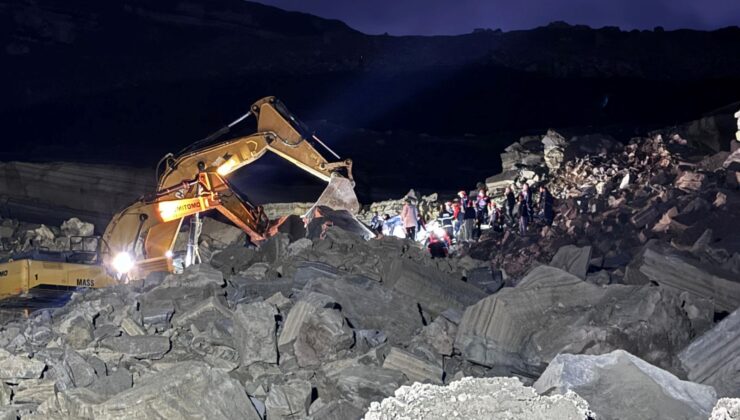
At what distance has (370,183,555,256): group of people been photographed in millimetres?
16500

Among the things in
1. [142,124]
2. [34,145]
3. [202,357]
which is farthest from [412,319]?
[142,124]

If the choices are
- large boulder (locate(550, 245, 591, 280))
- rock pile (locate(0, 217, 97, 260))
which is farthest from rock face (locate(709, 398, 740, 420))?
rock pile (locate(0, 217, 97, 260))

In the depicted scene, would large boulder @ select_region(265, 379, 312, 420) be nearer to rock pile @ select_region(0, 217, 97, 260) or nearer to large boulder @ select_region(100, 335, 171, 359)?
large boulder @ select_region(100, 335, 171, 359)

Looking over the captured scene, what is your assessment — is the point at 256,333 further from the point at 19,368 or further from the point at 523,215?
the point at 523,215

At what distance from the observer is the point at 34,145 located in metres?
37.2

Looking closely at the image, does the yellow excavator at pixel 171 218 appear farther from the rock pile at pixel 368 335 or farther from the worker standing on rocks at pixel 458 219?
the rock pile at pixel 368 335

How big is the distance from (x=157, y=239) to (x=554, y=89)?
3262cm

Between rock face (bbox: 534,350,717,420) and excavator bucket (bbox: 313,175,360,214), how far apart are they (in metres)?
11.6

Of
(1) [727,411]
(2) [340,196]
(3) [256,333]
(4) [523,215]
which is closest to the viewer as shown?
(1) [727,411]

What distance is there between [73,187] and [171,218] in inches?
548

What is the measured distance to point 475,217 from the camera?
17922mm

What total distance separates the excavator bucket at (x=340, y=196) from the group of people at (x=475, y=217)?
36.9 inches

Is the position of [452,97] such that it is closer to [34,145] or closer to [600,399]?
[34,145]

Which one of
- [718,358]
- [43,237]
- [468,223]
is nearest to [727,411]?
[718,358]
